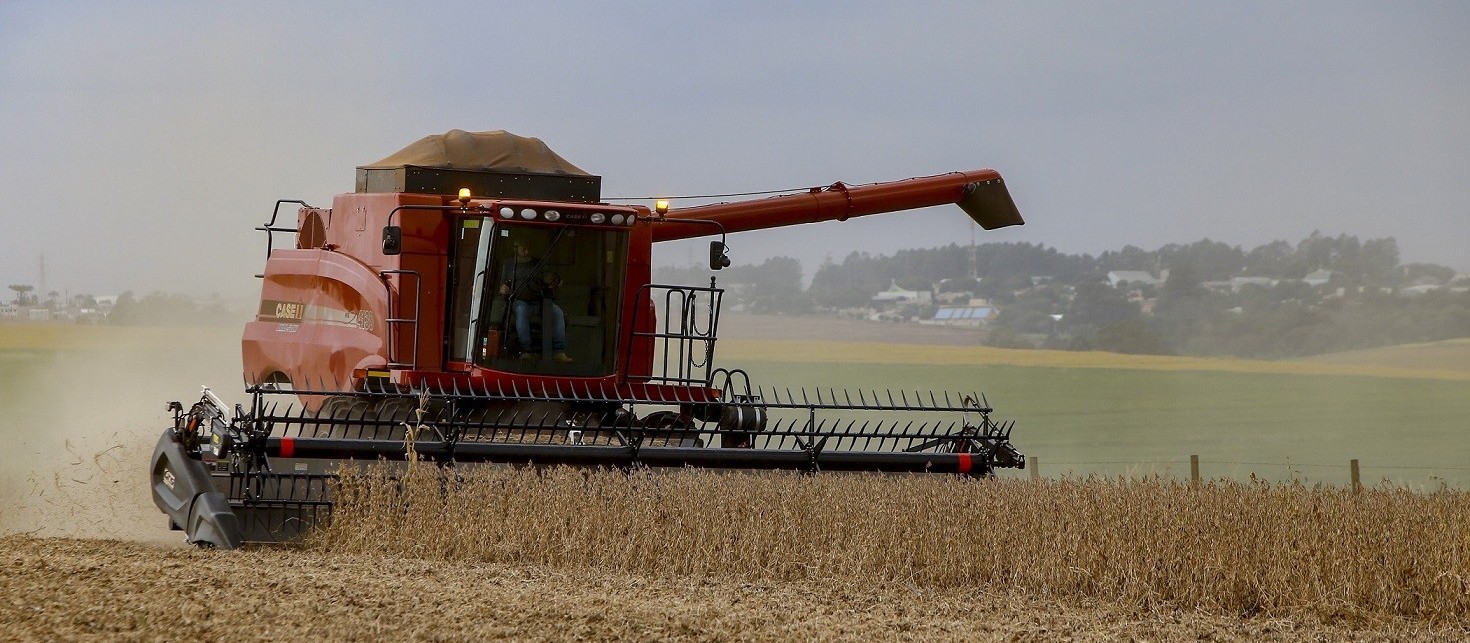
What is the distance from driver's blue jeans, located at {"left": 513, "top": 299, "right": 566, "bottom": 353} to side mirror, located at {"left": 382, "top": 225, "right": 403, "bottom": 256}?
2.98ft

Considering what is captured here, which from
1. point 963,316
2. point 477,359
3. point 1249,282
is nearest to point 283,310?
point 477,359

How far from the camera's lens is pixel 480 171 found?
10.5m

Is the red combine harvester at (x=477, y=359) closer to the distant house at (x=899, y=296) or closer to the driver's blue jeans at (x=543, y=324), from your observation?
the driver's blue jeans at (x=543, y=324)

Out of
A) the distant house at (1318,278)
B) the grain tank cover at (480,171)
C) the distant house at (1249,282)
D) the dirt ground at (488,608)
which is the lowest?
the dirt ground at (488,608)

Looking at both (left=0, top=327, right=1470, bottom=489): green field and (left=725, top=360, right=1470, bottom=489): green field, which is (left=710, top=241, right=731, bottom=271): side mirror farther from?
(left=725, top=360, right=1470, bottom=489): green field

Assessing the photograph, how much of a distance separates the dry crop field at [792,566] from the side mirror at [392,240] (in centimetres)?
174

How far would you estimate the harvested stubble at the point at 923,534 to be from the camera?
23.5 ft

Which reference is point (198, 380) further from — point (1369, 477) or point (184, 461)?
point (1369, 477)

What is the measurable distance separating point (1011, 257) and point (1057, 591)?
50.8 m

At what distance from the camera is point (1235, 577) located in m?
7.18

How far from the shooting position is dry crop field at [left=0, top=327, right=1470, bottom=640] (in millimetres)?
5984

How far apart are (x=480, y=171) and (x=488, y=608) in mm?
5001

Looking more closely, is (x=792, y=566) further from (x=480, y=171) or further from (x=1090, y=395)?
(x=1090, y=395)

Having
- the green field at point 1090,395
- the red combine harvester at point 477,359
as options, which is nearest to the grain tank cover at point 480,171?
the red combine harvester at point 477,359
